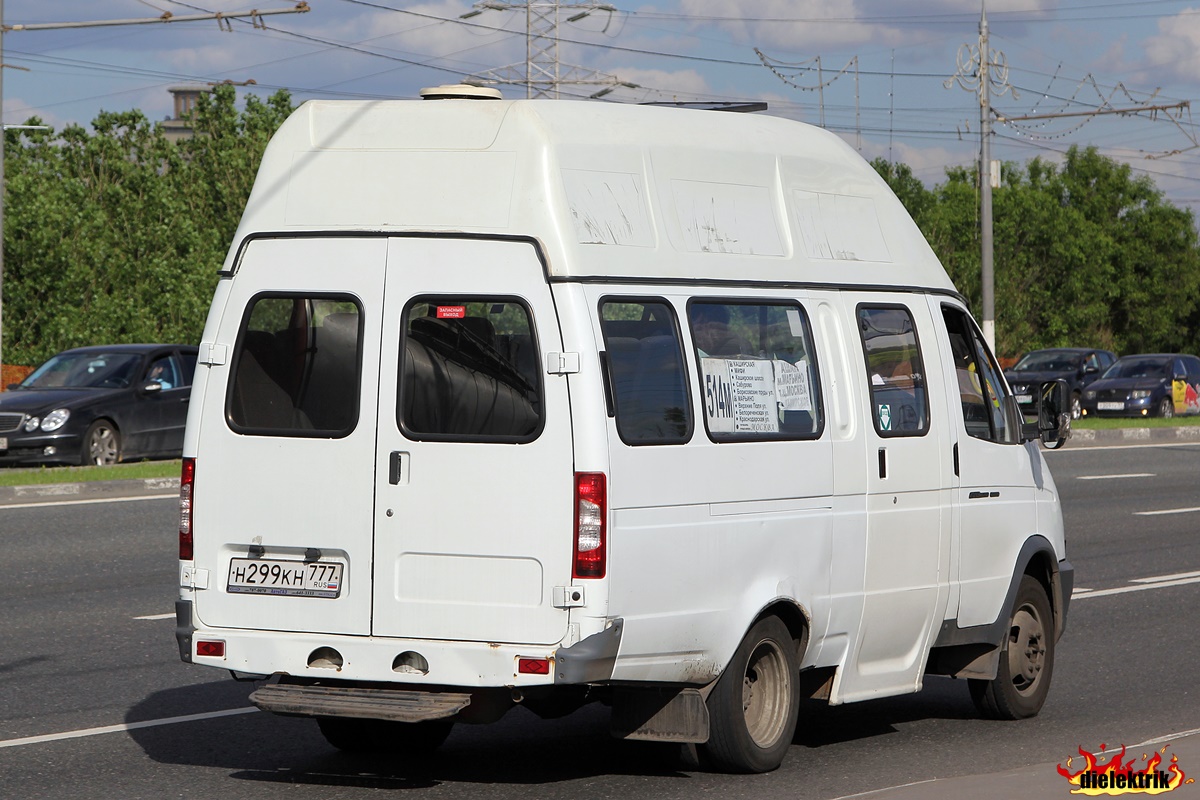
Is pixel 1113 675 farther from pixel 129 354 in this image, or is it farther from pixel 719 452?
pixel 129 354

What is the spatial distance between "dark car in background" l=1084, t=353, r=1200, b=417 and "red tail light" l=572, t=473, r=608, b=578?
36502 mm

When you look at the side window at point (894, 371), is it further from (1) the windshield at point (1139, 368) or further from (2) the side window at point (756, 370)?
(1) the windshield at point (1139, 368)

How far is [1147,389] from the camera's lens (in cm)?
4066

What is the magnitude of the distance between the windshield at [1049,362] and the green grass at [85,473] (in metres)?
27.8

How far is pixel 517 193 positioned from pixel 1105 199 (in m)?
78.1

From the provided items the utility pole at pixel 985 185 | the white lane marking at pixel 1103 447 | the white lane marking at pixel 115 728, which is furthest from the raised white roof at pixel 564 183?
the utility pole at pixel 985 185

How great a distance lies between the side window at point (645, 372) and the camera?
6.28 m

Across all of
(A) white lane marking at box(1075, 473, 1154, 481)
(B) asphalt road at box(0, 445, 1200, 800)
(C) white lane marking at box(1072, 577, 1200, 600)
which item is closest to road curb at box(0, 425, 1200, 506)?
(B) asphalt road at box(0, 445, 1200, 800)

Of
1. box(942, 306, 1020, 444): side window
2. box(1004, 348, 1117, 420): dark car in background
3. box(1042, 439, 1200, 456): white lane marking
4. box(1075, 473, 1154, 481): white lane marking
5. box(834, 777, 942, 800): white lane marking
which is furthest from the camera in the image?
box(1004, 348, 1117, 420): dark car in background

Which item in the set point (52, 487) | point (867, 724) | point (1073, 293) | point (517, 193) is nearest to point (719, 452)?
point (517, 193)

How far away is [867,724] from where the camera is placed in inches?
327

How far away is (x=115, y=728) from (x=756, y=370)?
10.7ft

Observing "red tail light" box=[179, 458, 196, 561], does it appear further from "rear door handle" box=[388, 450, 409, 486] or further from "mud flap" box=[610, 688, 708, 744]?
"mud flap" box=[610, 688, 708, 744]

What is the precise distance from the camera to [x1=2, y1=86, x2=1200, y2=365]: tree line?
41625mm
